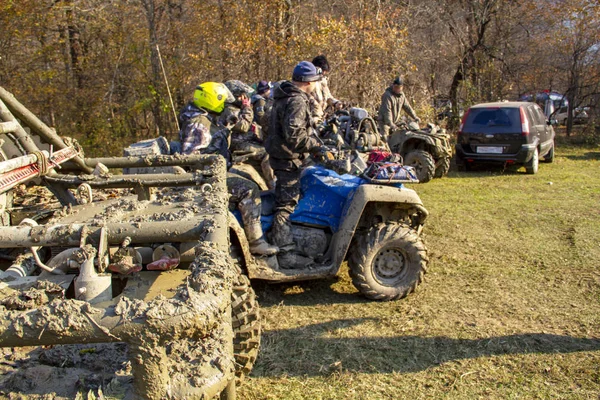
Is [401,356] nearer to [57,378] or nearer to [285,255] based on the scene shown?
[285,255]

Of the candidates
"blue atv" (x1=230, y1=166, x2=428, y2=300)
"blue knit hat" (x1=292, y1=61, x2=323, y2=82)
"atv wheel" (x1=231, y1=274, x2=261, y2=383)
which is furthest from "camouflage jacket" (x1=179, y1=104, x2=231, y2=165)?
"atv wheel" (x1=231, y1=274, x2=261, y2=383)

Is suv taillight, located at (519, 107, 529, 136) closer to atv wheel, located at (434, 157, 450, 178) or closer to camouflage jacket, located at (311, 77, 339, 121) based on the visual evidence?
atv wheel, located at (434, 157, 450, 178)

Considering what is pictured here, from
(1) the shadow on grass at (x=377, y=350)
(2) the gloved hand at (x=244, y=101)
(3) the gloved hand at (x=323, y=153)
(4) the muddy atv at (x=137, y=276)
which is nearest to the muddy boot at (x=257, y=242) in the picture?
(1) the shadow on grass at (x=377, y=350)

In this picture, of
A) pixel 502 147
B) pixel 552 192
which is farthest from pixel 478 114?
pixel 552 192

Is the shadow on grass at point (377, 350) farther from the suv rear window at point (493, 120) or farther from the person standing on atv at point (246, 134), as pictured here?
the suv rear window at point (493, 120)

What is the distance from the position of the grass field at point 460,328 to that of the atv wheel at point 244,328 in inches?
10.2

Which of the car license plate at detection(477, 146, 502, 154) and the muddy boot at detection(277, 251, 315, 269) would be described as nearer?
the muddy boot at detection(277, 251, 315, 269)

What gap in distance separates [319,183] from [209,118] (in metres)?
1.34

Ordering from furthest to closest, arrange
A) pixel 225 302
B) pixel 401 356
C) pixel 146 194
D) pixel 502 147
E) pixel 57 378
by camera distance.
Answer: pixel 502 147 < pixel 401 356 < pixel 146 194 < pixel 57 378 < pixel 225 302

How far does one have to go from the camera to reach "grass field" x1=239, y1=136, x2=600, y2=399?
3561mm

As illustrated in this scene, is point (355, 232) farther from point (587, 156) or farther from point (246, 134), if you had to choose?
point (587, 156)

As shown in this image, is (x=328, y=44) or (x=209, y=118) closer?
(x=209, y=118)

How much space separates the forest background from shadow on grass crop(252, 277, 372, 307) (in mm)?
10555

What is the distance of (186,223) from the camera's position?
2086 millimetres
